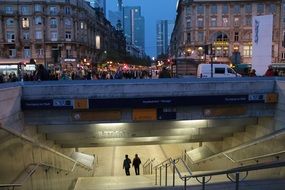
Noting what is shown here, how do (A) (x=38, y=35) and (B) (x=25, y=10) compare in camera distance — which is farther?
(A) (x=38, y=35)

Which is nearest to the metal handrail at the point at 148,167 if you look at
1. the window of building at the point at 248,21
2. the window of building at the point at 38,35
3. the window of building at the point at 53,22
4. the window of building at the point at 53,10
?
the window of building at the point at 38,35

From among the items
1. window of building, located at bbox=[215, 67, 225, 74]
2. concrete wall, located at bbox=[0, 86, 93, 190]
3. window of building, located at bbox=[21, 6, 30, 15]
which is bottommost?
concrete wall, located at bbox=[0, 86, 93, 190]

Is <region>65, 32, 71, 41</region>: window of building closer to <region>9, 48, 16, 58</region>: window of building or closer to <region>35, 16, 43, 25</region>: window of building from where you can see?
<region>35, 16, 43, 25</region>: window of building

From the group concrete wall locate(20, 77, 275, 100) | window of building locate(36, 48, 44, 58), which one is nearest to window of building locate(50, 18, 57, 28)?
window of building locate(36, 48, 44, 58)

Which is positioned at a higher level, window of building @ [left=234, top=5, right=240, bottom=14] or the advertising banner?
window of building @ [left=234, top=5, right=240, bottom=14]

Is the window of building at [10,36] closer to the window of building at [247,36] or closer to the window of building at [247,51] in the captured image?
the window of building at [247,36]

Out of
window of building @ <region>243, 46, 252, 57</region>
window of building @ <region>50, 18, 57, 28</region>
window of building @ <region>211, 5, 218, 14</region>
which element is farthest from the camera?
window of building @ <region>211, 5, 218, 14</region>

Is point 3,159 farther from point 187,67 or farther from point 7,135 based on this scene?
point 187,67

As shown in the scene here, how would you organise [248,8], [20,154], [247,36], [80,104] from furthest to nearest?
[248,8], [247,36], [80,104], [20,154]

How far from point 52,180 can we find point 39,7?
74.5 metres

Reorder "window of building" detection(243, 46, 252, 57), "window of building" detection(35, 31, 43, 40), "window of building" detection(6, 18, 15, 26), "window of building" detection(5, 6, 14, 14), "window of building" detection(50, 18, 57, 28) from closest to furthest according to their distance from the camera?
1. "window of building" detection(5, 6, 14, 14)
2. "window of building" detection(6, 18, 15, 26)
3. "window of building" detection(35, 31, 43, 40)
4. "window of building" detection(50, 18, 57, 28)
5. "window of building" detection(243, 46, 252, 57)

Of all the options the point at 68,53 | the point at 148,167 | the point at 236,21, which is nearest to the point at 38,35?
the point at 68,53

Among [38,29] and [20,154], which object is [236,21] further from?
[20,154]

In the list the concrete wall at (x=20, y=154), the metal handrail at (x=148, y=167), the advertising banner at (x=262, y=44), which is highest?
the advertising banner at (x=262, y=44)
